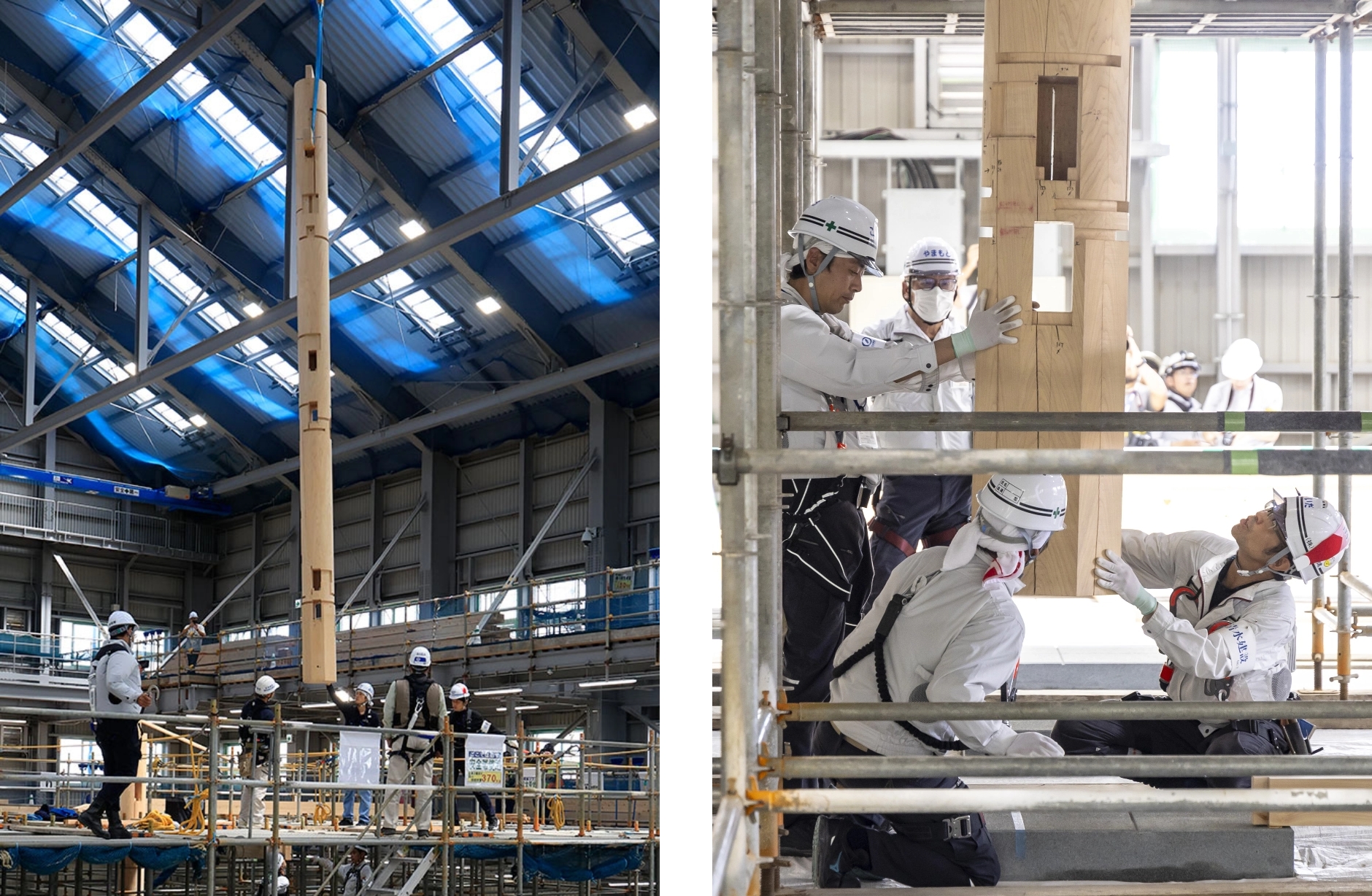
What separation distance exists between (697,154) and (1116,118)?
146 cm

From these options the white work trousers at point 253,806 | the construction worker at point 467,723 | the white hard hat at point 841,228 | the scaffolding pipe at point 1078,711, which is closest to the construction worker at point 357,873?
the white work trousers at point 253,806

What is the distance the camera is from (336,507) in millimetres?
35781

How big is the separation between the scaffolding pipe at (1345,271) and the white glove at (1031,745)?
11.0 feet

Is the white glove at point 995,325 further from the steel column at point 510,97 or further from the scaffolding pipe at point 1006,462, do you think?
the steel column at point 510,97

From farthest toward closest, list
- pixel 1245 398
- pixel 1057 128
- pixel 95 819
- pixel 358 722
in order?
pixel 358 722
pixel 95 819
pixel 1245 398
pixel 1057 128

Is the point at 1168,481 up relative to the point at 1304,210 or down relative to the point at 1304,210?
down

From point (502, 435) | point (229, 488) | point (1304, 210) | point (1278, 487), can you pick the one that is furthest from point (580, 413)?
point (1278, 487)

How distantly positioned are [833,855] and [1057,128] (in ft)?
7.14

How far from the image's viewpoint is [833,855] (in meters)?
3.85

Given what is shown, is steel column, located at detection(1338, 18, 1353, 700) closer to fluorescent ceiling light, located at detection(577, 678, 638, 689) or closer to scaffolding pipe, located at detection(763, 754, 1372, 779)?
scaffolding pipe, located at detection(763, 754, 1372, 779)

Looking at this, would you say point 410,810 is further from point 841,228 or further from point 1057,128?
point 1057,128

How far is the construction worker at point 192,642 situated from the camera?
96.4 ft

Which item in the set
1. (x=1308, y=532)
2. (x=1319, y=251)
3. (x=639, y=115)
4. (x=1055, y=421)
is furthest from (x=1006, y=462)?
(x=639, y=115)

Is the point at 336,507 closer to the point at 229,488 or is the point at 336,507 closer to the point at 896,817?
the point at 229,488
